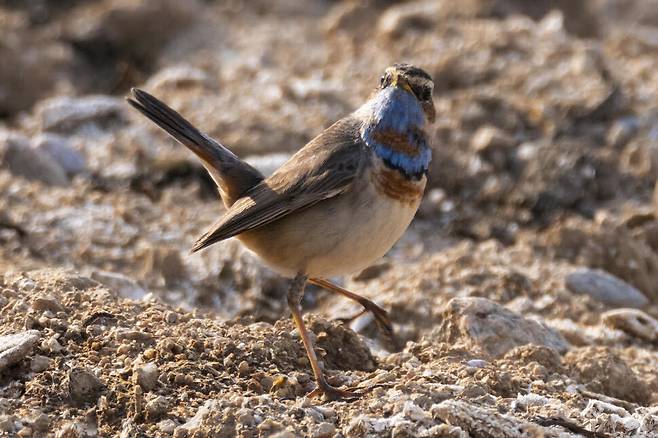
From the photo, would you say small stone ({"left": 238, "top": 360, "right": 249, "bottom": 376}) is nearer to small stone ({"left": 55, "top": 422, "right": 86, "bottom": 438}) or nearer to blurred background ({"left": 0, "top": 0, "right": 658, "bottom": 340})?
small stone ({"left": 55, "top": 422, "right": 86, "bottom": 438})

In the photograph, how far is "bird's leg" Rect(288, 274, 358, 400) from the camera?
196 inches

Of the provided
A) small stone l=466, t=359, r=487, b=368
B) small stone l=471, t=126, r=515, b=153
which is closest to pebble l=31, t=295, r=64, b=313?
small stone l=466, t=359, r=487, b=368

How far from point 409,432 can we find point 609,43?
7.60 m

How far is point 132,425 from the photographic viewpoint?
4.62 meters

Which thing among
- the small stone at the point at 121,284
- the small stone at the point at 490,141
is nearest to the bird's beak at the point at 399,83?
the small stone at the point at 121,284

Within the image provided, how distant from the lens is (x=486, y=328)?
606 cm

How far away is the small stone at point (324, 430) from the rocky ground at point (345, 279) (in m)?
0.01

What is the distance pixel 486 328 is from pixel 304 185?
3.88ft

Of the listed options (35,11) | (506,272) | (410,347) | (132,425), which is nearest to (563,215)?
(506,272)

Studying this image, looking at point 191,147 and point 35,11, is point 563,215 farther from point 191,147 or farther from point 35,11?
point 35,11

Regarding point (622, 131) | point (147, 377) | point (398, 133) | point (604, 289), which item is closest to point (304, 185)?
point (398, 133)

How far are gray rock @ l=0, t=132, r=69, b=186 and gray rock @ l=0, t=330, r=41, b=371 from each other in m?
3.85

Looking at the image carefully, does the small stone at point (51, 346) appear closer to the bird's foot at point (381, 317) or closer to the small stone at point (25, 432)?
the small stone at point (25, 432)

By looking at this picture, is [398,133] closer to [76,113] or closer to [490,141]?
[490,141]
